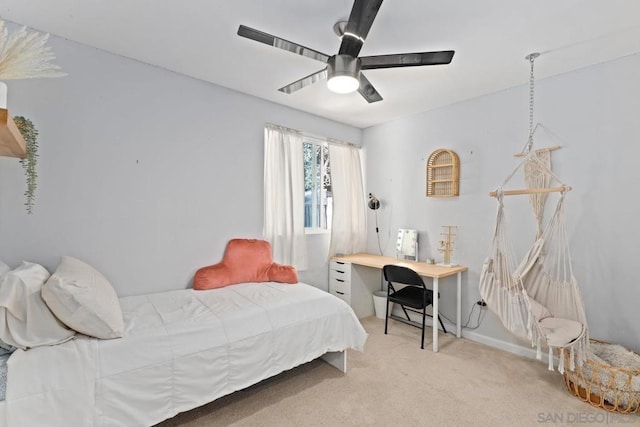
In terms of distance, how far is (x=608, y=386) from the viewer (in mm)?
1968

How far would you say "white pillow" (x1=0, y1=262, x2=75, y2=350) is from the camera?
140cm

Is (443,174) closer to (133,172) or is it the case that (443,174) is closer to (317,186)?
(317,186)

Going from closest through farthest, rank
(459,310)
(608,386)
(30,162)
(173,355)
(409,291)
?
(173,355), (608,386), (30,162), (459,310), (409,291)

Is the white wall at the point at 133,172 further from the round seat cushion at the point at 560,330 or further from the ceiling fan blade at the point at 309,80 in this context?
the round seat cushion at the point at 560,330

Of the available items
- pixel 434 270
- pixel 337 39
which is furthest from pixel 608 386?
pixel 337 39

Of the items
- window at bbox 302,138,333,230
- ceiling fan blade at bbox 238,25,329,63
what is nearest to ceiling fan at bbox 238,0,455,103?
ceiling fan blade at bbox 238,25,329,63

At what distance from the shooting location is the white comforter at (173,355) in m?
1.41

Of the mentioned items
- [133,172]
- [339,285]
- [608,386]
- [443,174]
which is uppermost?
[443,174]

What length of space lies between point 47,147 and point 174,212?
3.14ft

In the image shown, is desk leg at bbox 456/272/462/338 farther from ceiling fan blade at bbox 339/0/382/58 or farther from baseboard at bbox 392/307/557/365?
ceiling fan blade at bbox 339/0/382/58

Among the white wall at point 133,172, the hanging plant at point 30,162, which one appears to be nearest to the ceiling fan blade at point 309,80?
the white wall at point 133,172

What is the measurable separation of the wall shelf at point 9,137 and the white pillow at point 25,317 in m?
0.64

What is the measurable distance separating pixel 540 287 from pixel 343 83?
2.28m

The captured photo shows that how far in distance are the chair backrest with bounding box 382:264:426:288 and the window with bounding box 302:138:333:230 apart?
1093 millimetres
